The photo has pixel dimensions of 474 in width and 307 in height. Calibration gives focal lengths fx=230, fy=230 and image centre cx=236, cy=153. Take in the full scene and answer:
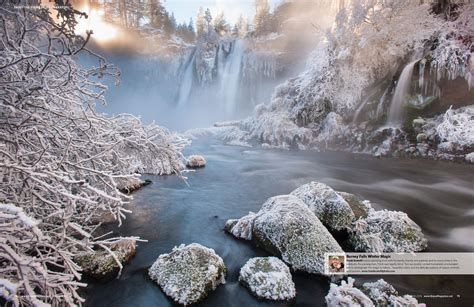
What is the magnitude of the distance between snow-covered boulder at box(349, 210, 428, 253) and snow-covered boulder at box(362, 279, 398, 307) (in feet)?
3.12

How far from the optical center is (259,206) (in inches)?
247

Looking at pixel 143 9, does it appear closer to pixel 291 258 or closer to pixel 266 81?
pixel 266 81

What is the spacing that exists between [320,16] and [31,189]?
32.4 metres

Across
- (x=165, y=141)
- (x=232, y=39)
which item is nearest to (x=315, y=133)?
(x=165, y=141)

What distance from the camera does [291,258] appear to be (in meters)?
3.60

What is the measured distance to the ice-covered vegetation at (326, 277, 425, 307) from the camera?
261cm

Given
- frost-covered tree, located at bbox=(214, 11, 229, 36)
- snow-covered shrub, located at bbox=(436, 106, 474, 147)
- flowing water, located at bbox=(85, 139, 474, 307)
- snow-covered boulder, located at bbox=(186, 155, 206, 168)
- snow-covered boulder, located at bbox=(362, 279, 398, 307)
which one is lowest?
snow-covered boulder, located at bbox=(186, 155, 206, 168)

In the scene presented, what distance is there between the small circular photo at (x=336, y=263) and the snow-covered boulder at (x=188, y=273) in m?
1.60

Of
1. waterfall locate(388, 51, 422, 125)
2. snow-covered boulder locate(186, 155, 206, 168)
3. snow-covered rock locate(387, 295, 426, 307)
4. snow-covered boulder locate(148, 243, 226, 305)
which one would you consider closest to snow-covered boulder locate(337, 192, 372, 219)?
snow-covered rock locate(387, 295, 426, 307)

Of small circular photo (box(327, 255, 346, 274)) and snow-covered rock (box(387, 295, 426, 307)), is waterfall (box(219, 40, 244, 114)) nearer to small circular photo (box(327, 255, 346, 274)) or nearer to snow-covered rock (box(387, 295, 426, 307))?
small circular photo (box(327, 255, 346, 274))

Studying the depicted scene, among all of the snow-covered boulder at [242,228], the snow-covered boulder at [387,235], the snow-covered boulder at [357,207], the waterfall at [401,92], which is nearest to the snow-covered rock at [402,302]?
the snow-covered boulder at [387,235]

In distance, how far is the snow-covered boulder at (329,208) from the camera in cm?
430

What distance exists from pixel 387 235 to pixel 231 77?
96.8ft

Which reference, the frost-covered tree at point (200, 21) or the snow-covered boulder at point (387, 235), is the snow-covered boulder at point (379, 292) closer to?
the snow-covered boulder at point (387, 235)
